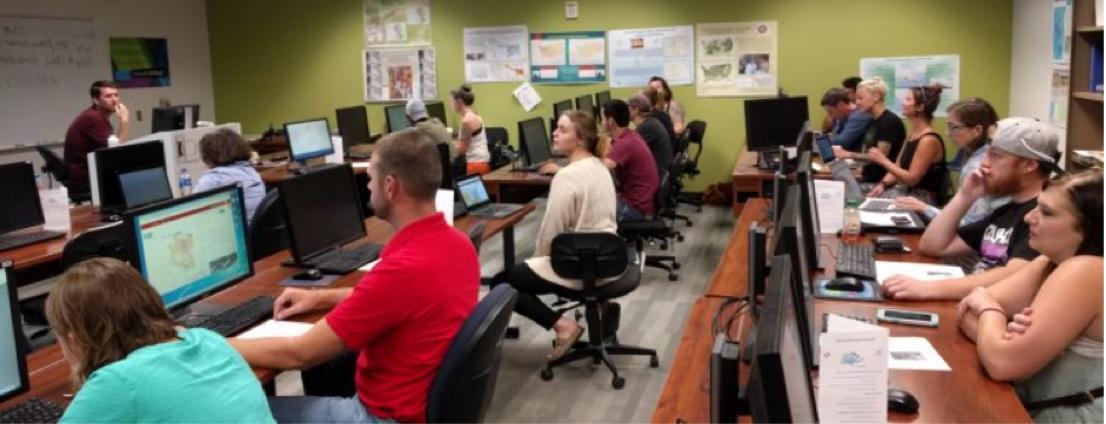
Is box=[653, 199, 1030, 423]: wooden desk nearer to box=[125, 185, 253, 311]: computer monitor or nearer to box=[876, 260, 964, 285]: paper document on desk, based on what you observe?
box=[876, 260, 964, 285]: paper document on desk

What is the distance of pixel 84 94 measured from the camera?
27.5ft

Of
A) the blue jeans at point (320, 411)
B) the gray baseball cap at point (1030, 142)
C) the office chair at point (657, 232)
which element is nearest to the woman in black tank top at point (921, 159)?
the office chair at point (657, 232)

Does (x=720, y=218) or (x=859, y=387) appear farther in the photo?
(x=720, y=218)

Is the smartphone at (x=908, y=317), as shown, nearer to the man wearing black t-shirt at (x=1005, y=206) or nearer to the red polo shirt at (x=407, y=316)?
the man wearing black t-shirt at (x=1005, y=206)


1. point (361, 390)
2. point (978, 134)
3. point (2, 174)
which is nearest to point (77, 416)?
point (361, 390)

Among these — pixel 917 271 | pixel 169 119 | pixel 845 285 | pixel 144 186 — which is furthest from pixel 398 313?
pixel 169 119

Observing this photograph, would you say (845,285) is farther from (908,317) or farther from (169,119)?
(169,119)

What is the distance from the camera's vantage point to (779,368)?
1053 millimetres

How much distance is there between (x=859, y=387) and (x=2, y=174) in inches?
155

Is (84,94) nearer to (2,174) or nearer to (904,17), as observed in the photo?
(2,174)

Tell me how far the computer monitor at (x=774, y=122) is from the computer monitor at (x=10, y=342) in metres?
5.13

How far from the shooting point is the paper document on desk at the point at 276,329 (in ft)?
8.14

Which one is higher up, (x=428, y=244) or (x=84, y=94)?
(x=84, y=94)

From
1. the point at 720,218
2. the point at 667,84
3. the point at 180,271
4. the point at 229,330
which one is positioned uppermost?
the point at 667,84
